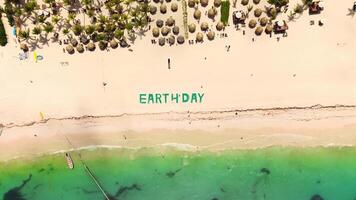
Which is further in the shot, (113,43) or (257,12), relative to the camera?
(113,43)

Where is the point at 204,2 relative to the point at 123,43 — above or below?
above

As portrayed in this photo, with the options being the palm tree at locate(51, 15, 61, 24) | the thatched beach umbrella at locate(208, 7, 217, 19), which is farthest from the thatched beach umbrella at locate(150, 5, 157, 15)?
the palm tree at locate(51, 15, 61, 24)

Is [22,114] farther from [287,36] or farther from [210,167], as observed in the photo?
[287,36]

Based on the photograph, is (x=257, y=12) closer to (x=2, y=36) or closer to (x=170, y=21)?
(x=170, y=21)

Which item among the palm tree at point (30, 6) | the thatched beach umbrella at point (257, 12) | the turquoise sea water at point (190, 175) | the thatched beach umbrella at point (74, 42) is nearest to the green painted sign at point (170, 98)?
the turquoise sea water at point (190, 175)

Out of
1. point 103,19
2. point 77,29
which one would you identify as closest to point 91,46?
point 77,29

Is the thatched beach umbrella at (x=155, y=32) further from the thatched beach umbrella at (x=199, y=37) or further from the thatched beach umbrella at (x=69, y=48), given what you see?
the thatched beach umbrella at (x=69, y=48)

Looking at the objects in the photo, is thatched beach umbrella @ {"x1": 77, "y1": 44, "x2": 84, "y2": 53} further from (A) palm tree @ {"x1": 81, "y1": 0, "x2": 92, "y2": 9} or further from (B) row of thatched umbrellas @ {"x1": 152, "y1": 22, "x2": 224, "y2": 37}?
(B) row of thatched umbrellas @ {"x1": 152, "y1": 22, "x2": 224, "y2": 37}
